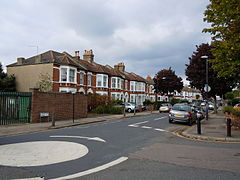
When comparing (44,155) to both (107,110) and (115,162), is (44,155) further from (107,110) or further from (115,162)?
(107,110)

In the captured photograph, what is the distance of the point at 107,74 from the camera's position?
1502 inches

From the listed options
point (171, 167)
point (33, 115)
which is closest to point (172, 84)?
point (33, 115)

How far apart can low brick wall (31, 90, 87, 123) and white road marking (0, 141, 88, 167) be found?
6724 millimetres

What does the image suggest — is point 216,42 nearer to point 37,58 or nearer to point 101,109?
A: point 101,109

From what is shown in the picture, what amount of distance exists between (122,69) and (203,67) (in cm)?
2344

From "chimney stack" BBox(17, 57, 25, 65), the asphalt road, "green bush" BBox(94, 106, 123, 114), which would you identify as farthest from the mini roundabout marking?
"chimney stack" BBox(17, 57, 25, 65)

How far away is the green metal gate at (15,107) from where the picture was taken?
14312 millimetres

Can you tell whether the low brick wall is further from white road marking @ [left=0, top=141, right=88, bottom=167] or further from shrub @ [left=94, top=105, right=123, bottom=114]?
white road marking @ [left=0, top=141, right=88, bottom=167]

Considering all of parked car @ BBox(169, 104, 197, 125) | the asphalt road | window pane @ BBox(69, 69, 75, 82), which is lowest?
the asphalt road

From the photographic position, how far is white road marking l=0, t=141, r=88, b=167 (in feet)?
19.1

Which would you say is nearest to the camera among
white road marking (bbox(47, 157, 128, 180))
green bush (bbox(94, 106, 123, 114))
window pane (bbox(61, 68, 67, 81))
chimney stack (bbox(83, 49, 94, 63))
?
white road marking (bbox(47, 157, 128, 180))

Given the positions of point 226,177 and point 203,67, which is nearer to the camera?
point 226,177

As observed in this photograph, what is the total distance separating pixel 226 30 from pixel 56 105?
13.8 m

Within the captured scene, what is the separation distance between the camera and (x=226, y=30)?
1060cm
